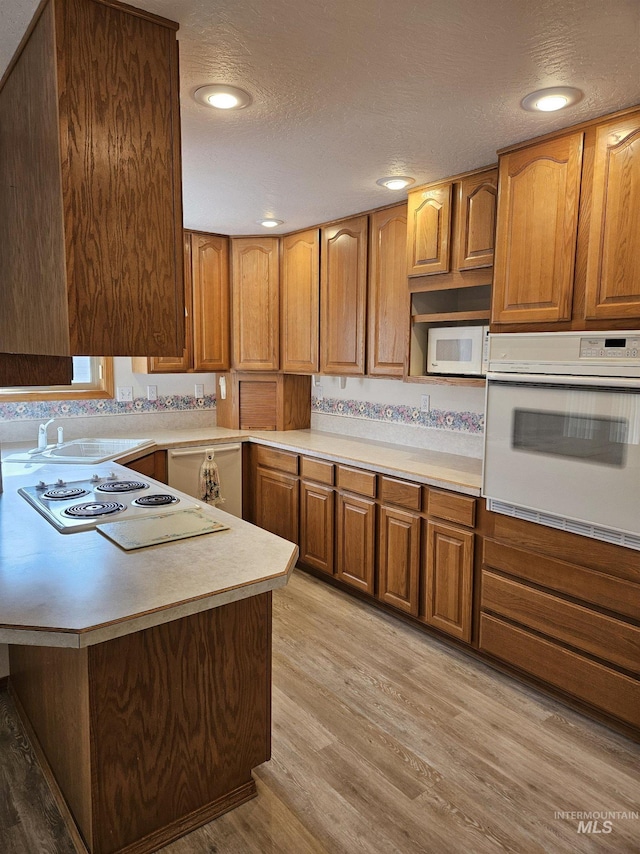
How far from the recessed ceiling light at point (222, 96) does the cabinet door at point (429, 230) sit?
122 cm

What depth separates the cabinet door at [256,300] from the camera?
13.8 ft

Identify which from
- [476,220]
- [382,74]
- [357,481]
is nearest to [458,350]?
[476,220]

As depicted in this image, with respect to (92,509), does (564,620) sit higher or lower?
lower

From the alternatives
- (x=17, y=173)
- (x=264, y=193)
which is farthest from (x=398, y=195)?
(x=17, y=173)

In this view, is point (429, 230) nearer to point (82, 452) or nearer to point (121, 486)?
point (121, 486)

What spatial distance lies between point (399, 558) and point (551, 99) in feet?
7.27

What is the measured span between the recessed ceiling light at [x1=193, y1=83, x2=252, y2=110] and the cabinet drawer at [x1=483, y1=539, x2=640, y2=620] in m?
2.07

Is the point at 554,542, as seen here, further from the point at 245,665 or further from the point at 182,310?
the point at 182,310

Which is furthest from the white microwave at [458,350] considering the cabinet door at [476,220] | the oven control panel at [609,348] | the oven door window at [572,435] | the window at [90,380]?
the window at [90,380]

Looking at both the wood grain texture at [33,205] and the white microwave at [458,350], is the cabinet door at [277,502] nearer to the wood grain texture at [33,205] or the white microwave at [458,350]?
the white microwave at [458,350]

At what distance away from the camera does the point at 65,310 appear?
4.60 feet

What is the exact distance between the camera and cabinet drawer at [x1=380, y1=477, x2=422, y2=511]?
2994 millimetres

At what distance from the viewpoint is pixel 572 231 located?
224 cm

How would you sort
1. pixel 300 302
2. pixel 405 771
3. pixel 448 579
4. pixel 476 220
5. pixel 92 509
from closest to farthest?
pixel 405 771 < pixel 92 509 < pixel 476 220 < pixel 448 579 < pixel 300 302
